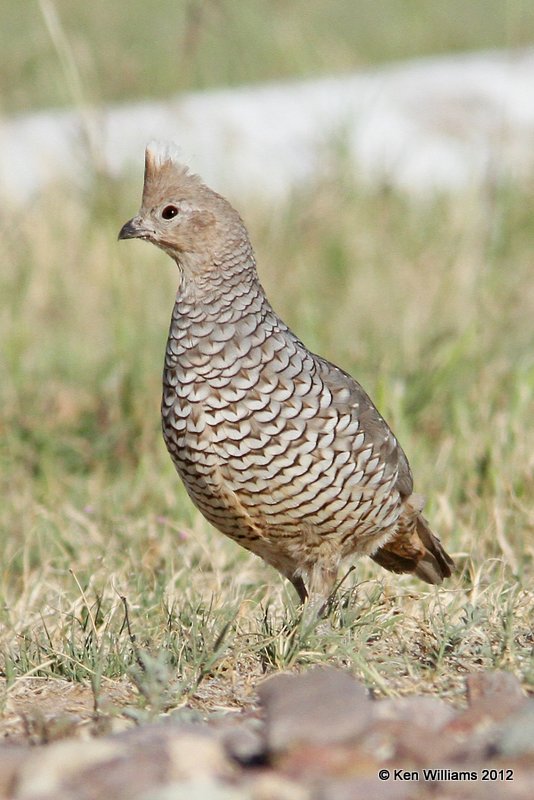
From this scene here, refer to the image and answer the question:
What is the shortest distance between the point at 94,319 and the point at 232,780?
511cm

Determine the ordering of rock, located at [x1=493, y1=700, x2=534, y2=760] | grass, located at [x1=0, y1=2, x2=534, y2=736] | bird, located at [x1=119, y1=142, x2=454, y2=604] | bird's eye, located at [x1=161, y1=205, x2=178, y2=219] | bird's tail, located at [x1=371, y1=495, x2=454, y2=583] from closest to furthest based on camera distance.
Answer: rock, located at [x1=493, y1=700, x2=534, y2=760], grass, located at [x1=0, y1=2, x2=534, y2=736], bird, located at [x1=119, y1=142, x2=454, y2=604], bird's eye, located at [x1=161, y1=205, x2=178, y2=219], bird's tail, located at [x1=371, y1=495, x2=454, y2=583]

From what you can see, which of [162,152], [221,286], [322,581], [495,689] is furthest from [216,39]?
[495,689]

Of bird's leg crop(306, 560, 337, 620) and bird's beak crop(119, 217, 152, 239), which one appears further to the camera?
bird's beak crop(119, 217, 152, 239)

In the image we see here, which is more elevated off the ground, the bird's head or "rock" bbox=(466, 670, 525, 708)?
the bird's head

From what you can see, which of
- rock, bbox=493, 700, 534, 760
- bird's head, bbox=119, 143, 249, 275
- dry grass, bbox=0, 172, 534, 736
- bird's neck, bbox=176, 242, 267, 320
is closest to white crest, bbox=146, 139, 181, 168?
bird's head, bbox=119, 143, 249, 275

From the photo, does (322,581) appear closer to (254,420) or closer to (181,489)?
(254,420)

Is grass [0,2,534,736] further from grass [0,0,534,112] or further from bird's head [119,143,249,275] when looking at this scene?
bird's head [119,143,249,275]

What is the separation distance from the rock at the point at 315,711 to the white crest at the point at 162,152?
1871 mm

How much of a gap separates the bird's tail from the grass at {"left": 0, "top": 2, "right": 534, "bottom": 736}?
0.09m

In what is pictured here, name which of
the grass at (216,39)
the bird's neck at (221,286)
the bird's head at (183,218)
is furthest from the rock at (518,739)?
the grass at (216,39)

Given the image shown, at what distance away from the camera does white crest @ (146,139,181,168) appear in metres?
3.92

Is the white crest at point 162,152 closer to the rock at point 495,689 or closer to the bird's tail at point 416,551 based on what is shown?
the bird's tail at point 416,551

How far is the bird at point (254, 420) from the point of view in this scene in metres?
3.57

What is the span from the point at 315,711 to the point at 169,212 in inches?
76.4
